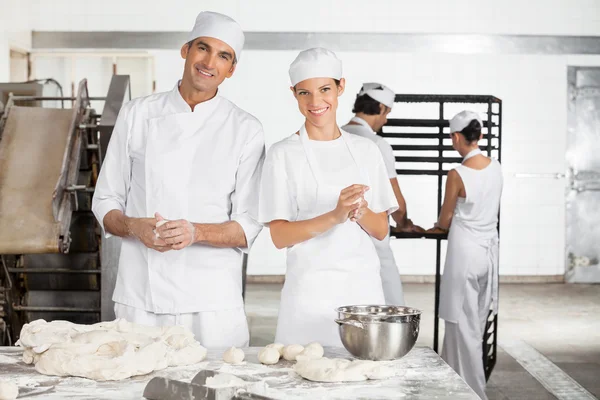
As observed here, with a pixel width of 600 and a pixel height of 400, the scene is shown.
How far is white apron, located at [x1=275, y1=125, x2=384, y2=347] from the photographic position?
7.97 ft

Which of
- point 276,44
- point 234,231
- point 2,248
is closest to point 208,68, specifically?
point 234,231

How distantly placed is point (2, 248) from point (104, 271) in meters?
0.50

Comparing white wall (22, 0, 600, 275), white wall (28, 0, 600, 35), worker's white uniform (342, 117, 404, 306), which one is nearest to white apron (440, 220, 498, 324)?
worker's white uniform (342, 117, 404, 306)

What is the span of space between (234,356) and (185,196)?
2.15 feet

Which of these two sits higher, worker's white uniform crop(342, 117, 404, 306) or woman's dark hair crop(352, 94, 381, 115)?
woman's dark hair crop(352, 94, 381, 115)

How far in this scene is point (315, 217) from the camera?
2408mm

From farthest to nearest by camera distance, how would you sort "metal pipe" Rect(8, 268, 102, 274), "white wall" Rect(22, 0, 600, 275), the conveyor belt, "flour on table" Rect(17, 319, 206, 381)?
"white wall" Rect(22, 0, 600, 275), "metal pipe" Rect(8, 268, 102, 274), the conveyor belt, "flour on table" Rect(17, 319, 206, 381)

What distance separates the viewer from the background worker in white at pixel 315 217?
Answer: 2.42m

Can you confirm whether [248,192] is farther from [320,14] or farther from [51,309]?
[320,14]

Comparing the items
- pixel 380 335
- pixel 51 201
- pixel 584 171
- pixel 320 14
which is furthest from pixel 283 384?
pixel 584 171

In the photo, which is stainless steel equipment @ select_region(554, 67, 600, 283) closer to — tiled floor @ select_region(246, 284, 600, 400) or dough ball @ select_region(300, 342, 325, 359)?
tiled floor @ select_region(246, 284, 600, 400)

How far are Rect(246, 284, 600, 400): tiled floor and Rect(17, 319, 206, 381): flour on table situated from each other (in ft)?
9.91

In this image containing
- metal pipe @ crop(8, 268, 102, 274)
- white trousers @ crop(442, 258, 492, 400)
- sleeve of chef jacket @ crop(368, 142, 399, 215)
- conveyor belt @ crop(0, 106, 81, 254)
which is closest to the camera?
sleeve of chef jacket @ crop(368, 142, 399, 215)

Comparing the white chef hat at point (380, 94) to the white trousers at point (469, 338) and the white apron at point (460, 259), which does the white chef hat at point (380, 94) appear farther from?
the white trousers at point (469, 338)
